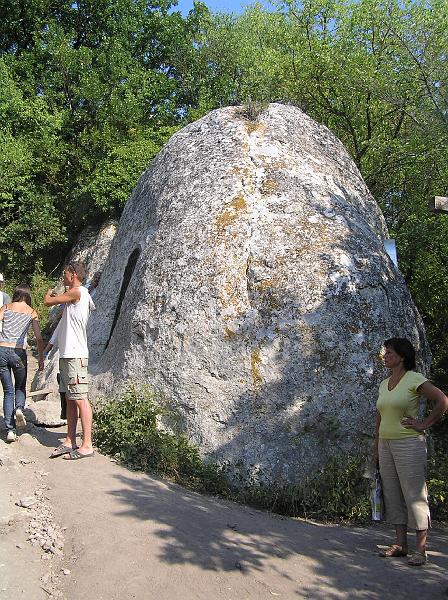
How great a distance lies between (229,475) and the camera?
6.27 m

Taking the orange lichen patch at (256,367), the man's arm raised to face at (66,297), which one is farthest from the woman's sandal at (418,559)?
the man's arm raised to face at (66,297)

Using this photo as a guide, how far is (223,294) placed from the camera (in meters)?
6.97

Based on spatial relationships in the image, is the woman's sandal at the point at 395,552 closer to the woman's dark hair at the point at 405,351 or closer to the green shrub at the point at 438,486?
the woman's dark hair at the point at 405,351

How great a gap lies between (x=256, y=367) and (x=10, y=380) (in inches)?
101

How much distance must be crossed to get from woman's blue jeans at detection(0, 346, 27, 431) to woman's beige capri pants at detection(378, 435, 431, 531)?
3726 mm

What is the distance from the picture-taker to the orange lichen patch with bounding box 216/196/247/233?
736 centimetres

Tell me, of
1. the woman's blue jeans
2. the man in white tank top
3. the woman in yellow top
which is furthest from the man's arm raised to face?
the woman in yellow top

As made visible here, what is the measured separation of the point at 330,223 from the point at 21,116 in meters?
13.8

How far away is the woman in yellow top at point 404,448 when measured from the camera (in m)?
4.66

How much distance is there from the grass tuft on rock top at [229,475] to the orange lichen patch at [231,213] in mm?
2305

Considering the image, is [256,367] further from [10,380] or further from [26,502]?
[26,502]

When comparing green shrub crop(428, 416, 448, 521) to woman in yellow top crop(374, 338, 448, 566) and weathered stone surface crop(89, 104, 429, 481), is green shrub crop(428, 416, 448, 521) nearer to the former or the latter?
weathered stone surface crop(89, 104, 429, 481)

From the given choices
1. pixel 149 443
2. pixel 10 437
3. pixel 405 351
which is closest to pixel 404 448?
pixel 405 351

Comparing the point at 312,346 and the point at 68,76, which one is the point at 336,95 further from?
the point at 312,346
